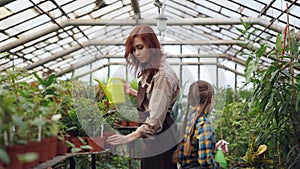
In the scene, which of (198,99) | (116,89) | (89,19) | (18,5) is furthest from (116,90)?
(89,19)

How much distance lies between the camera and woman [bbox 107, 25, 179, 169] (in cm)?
209

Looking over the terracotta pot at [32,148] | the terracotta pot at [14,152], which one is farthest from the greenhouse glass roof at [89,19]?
the terracotta pot at [14,152]

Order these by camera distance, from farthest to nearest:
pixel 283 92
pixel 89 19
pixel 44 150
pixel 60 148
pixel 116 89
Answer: pixel 89 19
pixel 283 92
pixel 116 89
pixel 60 148
pixel 44 150

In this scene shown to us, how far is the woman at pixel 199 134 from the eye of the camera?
8.23 feet

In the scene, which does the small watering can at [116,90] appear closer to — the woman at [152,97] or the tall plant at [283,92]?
the woman at [152,97]

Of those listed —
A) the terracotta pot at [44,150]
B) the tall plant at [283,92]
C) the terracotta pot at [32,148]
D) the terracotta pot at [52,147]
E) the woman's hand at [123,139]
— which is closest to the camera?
the terracotta pot at [32,148]

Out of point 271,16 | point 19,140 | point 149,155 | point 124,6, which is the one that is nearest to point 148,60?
point 149,155

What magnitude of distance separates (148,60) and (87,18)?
22.1 feet

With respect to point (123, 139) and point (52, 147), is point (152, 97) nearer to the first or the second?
point (123, 139)

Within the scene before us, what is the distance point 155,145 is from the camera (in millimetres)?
2211

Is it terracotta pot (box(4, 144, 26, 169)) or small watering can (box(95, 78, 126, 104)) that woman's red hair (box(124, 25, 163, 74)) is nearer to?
small watering can (box(95, 78, 126, 104))

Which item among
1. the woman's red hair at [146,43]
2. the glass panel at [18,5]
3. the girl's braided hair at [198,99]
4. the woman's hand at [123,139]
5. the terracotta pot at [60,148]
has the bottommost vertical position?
the terracotta pot at [60,148]

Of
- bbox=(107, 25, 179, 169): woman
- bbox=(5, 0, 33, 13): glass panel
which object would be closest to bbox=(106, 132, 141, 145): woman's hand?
bbox=(107, 25, 179, 169): woman

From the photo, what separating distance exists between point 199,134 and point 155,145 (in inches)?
16.7
